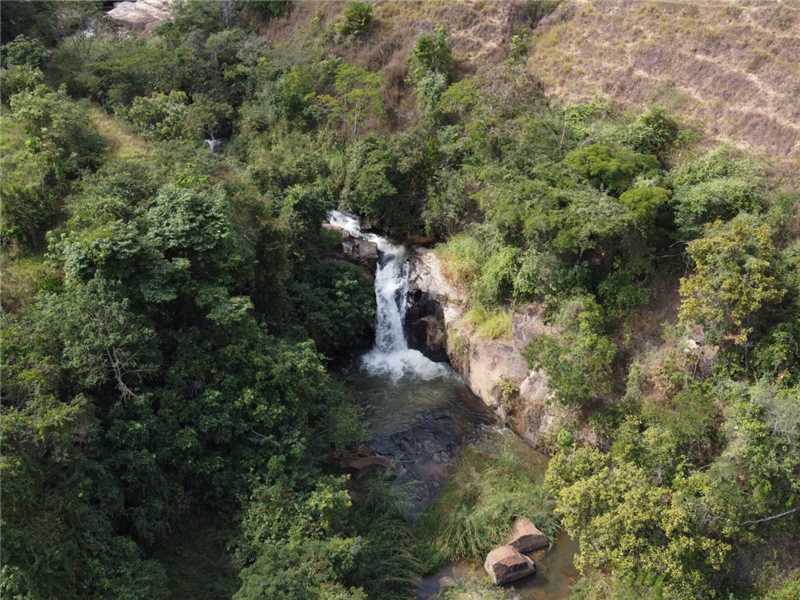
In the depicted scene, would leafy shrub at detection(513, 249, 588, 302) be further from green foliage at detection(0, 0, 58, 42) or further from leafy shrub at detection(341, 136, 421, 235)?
green foliage at detection(0, 0, 58, 42)

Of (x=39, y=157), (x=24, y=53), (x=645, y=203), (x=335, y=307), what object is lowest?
(x=335, y=307)

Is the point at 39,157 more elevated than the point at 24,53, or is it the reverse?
the point at 24,53

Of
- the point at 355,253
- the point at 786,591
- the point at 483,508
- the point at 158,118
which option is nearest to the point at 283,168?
the point at 355,253

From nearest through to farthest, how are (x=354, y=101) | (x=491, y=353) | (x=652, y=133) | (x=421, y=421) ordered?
(x=421, y=421), (x=491, y=353), (x=652, y=133), (x=354, y=101)

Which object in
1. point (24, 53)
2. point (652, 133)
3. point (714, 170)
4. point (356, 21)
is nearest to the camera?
point (714, 170)

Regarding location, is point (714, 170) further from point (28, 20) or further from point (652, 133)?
point (28, 20)

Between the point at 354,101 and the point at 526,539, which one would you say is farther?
the point at 354,101

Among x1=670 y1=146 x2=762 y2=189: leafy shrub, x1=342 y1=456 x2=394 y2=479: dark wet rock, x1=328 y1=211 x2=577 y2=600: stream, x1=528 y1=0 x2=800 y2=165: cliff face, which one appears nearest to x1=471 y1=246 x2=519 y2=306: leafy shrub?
x1=328 y1=211 x2=577 y2=600: stream
